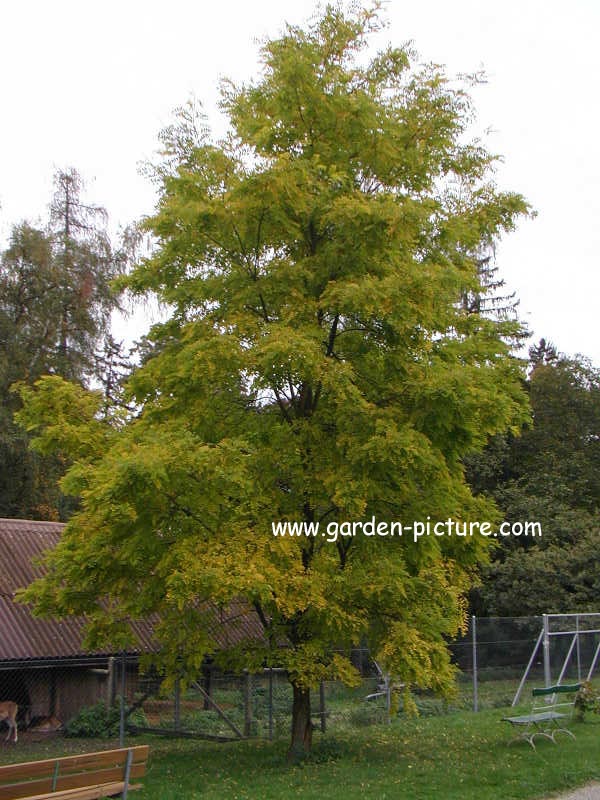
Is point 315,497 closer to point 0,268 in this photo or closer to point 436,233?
point 436,233

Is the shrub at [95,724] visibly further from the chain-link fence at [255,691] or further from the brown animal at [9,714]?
the brown animal at [9,714]

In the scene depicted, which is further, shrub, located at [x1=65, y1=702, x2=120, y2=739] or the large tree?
shrub, located at [x1=65, y1=702, x2=120, y2=739]

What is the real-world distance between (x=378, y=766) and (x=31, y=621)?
868 cm

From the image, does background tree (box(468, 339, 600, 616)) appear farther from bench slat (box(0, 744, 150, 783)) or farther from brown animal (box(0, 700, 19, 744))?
bench slat (box(0, 744, 150, 783))

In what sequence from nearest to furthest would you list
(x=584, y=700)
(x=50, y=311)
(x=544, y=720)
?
1. (x=544, y=720)
2. (x=584, y=700)
3. (x=50, y=311)

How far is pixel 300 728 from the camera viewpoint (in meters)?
13.1

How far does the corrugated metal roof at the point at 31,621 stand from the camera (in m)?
17.3

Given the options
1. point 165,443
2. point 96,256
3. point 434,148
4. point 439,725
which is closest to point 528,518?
point 439,725

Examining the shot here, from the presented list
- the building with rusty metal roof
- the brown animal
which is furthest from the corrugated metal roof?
the brown animal

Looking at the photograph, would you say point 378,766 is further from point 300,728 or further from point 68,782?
point 68,782

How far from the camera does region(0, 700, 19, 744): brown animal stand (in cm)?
1664

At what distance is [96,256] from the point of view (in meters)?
29.4

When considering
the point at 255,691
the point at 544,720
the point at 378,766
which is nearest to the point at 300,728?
the point at 378,766

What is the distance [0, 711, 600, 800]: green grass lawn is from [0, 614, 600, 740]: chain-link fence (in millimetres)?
989
